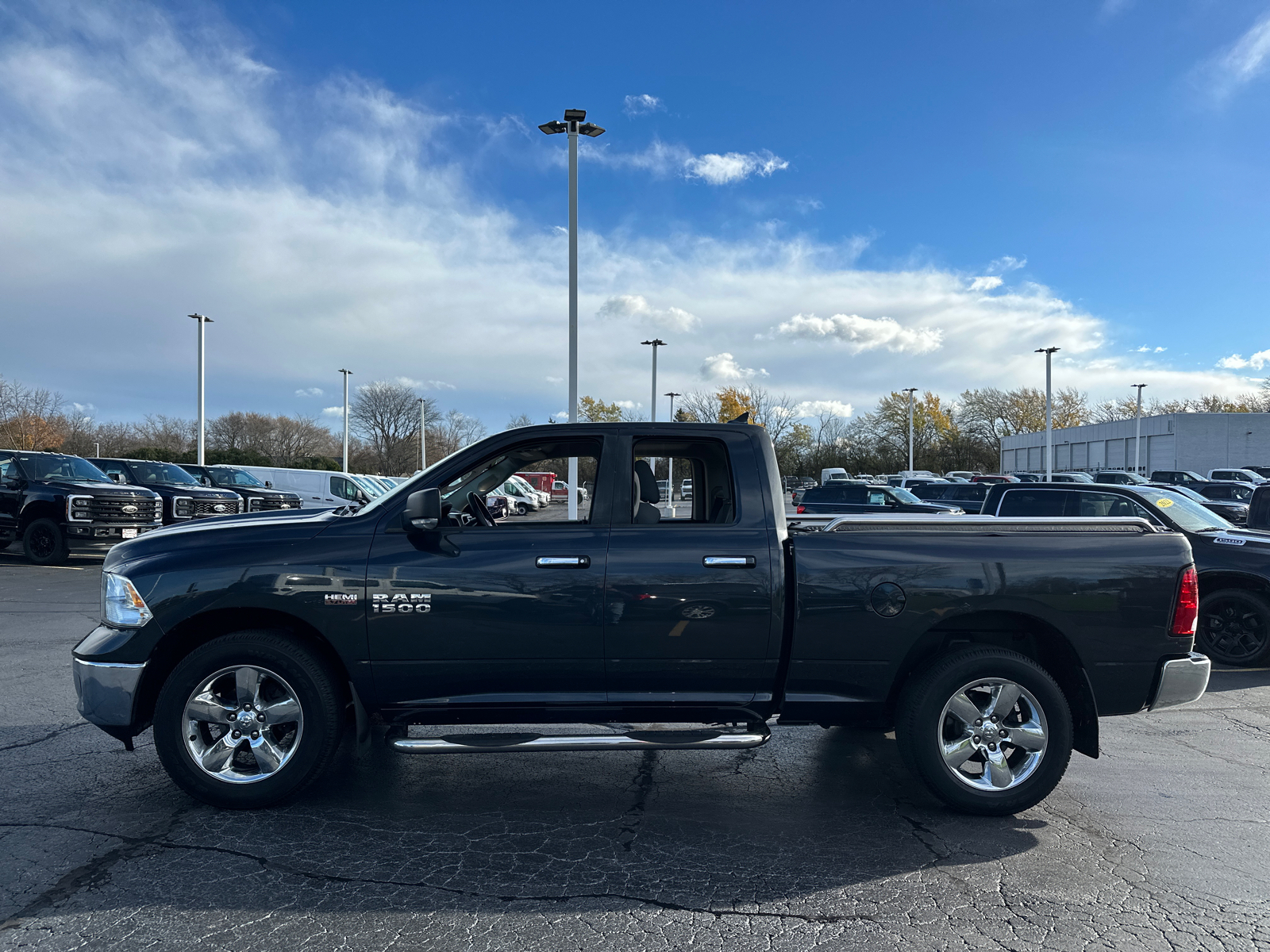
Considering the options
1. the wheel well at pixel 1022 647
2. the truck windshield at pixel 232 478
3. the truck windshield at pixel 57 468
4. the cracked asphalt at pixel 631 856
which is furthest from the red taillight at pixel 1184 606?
the truck windshield at pixel 232 478

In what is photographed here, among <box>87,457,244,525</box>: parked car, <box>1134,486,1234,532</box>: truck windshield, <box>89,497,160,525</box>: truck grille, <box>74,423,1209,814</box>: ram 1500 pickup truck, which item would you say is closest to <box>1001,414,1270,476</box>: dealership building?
<box>1134,486,1234,532</box>: truck windshield

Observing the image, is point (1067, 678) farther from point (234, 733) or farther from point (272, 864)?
point (234, 733)

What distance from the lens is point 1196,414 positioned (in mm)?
62938

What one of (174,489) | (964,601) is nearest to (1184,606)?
(964,601)

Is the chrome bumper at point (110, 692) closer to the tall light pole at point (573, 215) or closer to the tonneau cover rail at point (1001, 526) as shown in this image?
the tonneau cover rail at point (1001, 526)

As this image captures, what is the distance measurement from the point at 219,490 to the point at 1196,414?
6720 cm

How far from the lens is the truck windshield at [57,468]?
627 inches

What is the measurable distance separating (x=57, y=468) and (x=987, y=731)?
58.1 feet

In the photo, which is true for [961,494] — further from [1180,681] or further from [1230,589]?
[1180,681]

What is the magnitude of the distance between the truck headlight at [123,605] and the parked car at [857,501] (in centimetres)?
1543

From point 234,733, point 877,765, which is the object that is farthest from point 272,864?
point 877,765

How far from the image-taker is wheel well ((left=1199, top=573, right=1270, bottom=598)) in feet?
25.6

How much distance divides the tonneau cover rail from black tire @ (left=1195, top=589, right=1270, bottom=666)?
4489 mm

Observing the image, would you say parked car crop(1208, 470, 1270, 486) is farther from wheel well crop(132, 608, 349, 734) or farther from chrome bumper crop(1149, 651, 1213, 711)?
wheel well crop(132, 608, 349, 734)
